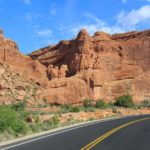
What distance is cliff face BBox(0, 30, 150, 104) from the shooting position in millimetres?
80163

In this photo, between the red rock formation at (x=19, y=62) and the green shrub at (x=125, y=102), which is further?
the red rock formation at (x=19, y=62)

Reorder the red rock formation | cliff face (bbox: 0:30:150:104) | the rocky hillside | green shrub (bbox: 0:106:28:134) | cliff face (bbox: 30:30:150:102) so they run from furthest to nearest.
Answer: cliff face (bbox: 30:30:150:102) → the red rock formation → cliff face (bbox: 0:30:150:104) → the rocky hillside → green shrub (bbox: 0:106:28:134)

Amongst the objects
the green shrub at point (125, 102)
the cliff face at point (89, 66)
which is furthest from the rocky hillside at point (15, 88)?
the green shrub at point (125, 102)

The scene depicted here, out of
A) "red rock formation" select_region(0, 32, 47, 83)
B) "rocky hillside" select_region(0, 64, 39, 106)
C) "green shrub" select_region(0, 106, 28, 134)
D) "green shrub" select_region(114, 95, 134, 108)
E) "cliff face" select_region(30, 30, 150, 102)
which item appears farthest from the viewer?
"cliff face" select_region(30, 30, 150, 102)

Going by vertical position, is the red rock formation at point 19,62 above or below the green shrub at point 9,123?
above

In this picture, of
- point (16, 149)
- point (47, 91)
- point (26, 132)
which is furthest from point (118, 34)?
point (16, 149)

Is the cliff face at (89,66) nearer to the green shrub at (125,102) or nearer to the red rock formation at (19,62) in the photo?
the red rock formation at (19,62)

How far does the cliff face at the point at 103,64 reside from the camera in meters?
81.9

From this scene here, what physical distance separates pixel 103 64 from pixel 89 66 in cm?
363

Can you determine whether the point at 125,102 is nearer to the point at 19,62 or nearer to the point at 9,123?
the point at 19,62

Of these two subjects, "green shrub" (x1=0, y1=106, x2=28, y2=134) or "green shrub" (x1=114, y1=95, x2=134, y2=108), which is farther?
"green shrub" (x1=114, y1=95, x2=134, y2=108)

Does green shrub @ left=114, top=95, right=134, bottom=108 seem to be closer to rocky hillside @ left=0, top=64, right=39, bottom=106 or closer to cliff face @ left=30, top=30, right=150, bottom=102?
cliff face @ left=30, top=30, right=150, bottom=102

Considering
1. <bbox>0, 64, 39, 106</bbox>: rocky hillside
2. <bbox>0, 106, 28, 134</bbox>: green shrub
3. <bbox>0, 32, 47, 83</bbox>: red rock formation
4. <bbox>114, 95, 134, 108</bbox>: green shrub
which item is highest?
<bbox>0, 32, 47, 83</bbox>: red rock formation

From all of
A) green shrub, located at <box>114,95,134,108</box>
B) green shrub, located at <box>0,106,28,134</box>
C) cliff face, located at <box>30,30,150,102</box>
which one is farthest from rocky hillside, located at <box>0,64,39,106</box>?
green shrub, located at <box>0,106,28,134</box>
